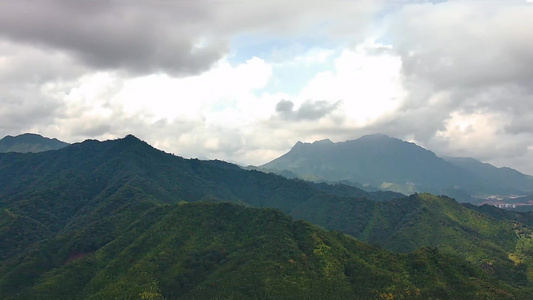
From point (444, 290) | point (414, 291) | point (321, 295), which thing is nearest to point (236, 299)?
point (321, 295)

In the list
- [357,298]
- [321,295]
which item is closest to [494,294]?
[357,298]

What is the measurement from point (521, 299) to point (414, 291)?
182ft

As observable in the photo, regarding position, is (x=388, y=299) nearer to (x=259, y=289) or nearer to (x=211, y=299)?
(x=259, y=289)

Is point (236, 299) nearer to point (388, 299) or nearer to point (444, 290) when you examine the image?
point (388, 299)

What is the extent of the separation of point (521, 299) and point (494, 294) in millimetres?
15890

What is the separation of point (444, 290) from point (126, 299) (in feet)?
544

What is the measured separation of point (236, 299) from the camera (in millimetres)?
194375

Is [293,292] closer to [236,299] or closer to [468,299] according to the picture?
[236,299]

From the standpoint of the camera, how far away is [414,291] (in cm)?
19912

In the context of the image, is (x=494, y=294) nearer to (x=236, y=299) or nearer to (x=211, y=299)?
(x=236, y=299)

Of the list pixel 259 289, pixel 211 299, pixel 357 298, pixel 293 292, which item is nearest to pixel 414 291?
pixel 357 298

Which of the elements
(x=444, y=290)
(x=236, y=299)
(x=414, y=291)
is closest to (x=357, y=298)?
(x=414, y=291)

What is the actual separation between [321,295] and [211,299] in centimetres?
5721

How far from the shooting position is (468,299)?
7662 inches
